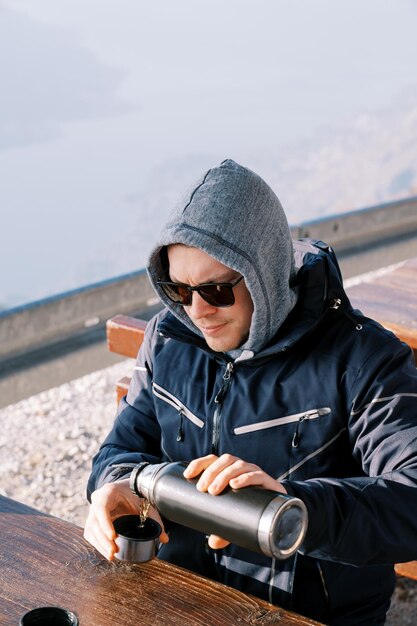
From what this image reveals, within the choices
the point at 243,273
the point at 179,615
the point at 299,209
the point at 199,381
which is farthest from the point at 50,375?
the point at 299,209

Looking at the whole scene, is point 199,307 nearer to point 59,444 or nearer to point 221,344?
point 221,344

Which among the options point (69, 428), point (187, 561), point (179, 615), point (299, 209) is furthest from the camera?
point (299, 209)

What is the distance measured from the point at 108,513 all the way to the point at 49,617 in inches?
13.7

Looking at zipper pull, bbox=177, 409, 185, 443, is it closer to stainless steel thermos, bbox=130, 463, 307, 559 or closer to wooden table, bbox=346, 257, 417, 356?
stainless steel thermos, bbox=130, 463, 307, 559

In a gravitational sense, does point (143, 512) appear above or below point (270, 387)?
below

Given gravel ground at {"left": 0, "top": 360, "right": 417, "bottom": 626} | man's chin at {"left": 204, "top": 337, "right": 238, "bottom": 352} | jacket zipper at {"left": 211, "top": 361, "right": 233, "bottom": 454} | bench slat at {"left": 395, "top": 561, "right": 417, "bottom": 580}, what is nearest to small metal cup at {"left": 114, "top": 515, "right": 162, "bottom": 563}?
jacket zipper at {"left": 211, "top": 361, "right": 233, "bottom": 454}

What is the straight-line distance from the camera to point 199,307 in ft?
6.94

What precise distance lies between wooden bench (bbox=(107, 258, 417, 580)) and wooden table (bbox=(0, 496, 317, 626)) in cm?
151

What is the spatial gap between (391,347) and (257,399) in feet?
1.08

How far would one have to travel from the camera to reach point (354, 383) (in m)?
2.05

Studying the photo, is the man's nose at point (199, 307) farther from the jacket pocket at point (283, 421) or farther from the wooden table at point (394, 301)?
the wooden table at point (394, 301)

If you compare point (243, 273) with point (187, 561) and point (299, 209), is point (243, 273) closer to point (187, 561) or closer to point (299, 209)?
point (187, 561)

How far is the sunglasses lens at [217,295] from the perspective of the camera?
82.3 inches

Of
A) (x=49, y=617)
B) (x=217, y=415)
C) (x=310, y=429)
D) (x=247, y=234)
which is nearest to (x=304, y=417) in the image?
(x=310, y=429)
